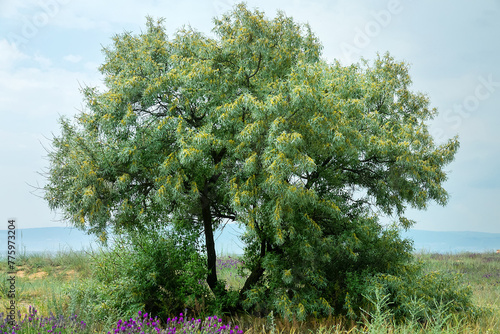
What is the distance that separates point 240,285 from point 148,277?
433cm

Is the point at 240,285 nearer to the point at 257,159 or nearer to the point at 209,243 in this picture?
the point at 209,243

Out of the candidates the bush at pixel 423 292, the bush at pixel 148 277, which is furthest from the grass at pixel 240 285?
the bush at pixel 148 277

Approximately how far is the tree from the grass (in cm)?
55

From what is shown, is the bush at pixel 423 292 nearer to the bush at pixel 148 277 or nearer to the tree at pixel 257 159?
the tree at pixel 257 159

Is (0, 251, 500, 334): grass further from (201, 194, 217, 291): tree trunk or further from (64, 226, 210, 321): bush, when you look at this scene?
(64, 226, 210, 321): bush

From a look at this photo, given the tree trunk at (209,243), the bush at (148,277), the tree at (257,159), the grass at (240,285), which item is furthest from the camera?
the tree trunk at (209,243)

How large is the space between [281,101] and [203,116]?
2907mm

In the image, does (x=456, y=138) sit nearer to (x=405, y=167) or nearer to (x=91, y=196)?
(x=405, y=167)

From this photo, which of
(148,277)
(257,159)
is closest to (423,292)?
(257,159)

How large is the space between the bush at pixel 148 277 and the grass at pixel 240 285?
877mm

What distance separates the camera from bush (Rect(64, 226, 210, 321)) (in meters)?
10.0

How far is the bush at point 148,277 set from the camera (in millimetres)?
10000

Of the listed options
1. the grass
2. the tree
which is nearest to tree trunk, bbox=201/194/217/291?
the tree

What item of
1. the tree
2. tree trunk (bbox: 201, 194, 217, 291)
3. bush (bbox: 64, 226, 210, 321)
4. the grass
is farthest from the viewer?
tree trunk (bbox: 201, 194, 217, 291)
